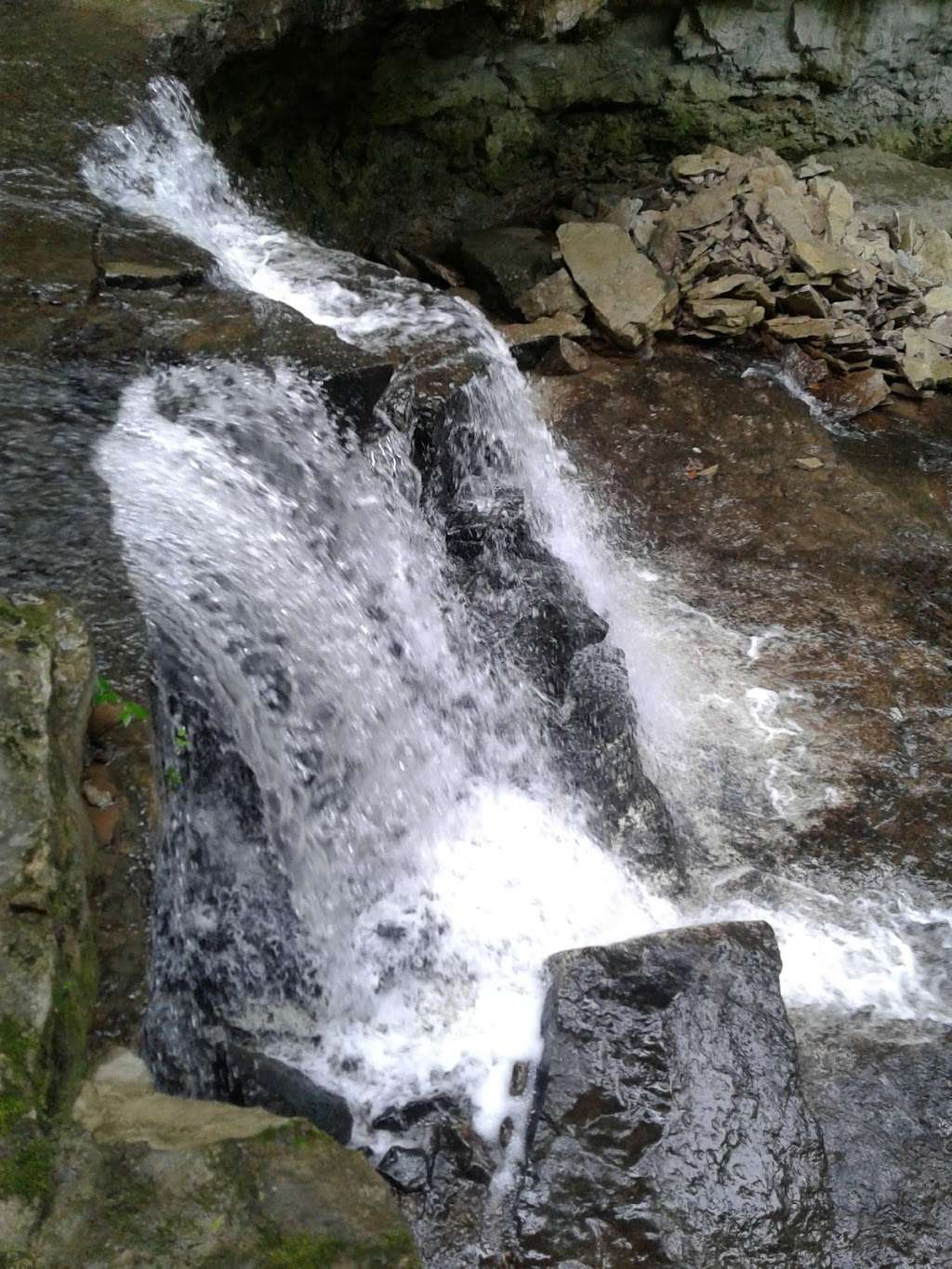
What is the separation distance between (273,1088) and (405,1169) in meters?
0.48

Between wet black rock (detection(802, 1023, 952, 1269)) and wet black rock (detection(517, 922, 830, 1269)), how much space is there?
12cm

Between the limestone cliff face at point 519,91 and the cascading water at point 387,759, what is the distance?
1443 millimetres

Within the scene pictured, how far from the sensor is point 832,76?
343 inches

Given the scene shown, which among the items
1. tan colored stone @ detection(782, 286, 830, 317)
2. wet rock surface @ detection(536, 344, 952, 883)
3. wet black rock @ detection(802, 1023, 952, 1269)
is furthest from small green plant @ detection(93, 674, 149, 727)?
tan colored stone @ detection(782, 286, 830, 317)

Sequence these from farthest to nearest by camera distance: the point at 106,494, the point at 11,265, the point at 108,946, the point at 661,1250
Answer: the point at 11,265, the point at 106,494, the point at 661,1250, the point at 108,946

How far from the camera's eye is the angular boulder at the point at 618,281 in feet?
21.9

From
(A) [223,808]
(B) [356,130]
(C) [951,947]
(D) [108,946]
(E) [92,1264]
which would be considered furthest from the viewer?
(B) [356,130]

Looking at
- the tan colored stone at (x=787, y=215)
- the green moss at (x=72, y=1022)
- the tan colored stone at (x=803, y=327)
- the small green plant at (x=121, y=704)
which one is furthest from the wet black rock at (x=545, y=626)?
the tan colored stone at (x=787, y=215)

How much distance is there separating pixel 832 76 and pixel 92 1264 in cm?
916

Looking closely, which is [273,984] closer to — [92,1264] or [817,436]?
[92,1264]

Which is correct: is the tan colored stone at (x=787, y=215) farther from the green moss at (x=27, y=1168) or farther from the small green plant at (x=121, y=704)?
the green moss at (x=27, y=1168)

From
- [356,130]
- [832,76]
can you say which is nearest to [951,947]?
[356,130]

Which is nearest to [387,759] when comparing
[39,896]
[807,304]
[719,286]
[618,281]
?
[39,896]

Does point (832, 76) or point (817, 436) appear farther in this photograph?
point (832, 76)
